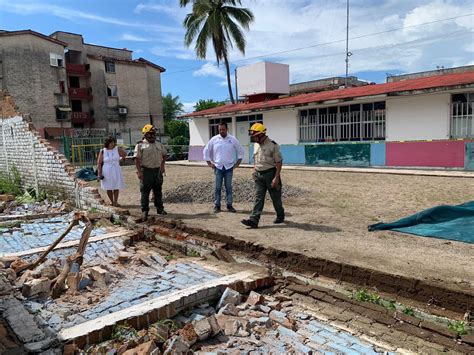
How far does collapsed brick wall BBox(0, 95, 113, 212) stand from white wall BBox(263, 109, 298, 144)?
11.5 metres

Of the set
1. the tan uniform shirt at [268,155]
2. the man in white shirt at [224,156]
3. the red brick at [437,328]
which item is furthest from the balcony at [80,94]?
the red brick at [437,328]

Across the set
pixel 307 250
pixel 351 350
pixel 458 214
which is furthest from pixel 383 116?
pixel 351 350

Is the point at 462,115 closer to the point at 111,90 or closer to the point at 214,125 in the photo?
the point at 214,125

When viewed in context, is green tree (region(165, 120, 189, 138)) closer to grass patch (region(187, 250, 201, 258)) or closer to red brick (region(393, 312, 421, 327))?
grass patch (region(187, 250, 201, 258))

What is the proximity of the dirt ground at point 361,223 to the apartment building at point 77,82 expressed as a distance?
2661 centimetres

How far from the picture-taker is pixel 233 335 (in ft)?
10.1

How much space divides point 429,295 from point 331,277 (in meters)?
0.99

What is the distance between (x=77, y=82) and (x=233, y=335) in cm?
3945

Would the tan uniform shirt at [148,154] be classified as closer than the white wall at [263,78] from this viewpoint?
Yes

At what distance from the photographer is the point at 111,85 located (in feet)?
125

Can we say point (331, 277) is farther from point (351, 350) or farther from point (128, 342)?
point (128, 342)

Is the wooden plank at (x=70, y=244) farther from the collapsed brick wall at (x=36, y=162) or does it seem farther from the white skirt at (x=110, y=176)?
the white skirt at (x=110, y=176)

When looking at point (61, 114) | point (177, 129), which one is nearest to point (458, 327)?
point (177, 129)

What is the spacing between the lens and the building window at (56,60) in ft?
110
